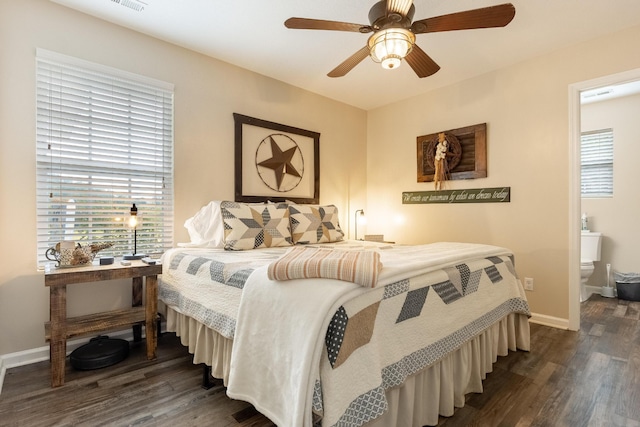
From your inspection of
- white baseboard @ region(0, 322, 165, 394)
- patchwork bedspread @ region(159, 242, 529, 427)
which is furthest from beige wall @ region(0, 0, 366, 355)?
patchwork bedspread @ region(159, 242, 529, 427)

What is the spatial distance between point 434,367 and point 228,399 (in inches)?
43.1

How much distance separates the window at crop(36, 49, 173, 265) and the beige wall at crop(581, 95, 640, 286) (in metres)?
5.06

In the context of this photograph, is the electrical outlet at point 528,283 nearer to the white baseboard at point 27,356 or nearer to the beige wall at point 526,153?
the beige wall at point 526,153

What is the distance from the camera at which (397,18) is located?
1728 millimetres

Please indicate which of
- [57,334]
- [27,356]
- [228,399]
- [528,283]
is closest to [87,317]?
[57,334]

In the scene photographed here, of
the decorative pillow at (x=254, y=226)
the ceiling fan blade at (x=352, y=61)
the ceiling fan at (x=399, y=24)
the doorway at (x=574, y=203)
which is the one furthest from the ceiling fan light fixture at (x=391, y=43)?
the doorway at (x=574, y=203)

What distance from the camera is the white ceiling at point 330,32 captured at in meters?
2.28

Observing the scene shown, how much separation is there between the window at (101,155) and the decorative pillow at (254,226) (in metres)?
0.65

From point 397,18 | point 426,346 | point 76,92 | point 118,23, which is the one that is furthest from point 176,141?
point 426,346

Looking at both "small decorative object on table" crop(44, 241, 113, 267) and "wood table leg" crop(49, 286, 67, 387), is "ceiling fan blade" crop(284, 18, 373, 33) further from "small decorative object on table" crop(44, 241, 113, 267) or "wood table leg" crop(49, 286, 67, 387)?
"wood table leg" crop(49, 286, 67, 387)

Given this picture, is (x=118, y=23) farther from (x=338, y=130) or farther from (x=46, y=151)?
(x=338, y=130)

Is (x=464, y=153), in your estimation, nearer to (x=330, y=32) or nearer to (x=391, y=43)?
(x=330, y=32)

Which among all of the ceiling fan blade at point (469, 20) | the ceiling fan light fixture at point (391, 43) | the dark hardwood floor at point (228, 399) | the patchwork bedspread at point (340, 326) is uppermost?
the ceiling fan blade at point (469, 20)

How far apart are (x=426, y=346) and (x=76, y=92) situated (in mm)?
2861
